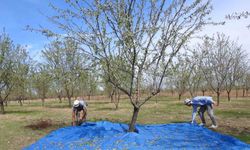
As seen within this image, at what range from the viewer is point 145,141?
10.5 meters

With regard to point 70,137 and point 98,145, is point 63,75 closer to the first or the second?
point 70,137

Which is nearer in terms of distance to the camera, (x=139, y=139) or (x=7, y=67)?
(x=139, y=139)

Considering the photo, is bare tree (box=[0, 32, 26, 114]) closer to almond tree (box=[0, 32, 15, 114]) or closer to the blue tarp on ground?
almond tree (box=[0, 32, 15, 114])

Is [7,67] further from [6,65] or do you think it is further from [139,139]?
[139,139]

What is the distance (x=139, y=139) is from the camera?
10711mm

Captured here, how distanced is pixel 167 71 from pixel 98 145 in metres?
4.22

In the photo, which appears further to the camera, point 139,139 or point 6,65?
point 6,65

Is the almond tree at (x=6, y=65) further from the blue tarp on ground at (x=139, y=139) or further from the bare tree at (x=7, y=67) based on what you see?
the blue tarp on ground at (x=139, y=139)

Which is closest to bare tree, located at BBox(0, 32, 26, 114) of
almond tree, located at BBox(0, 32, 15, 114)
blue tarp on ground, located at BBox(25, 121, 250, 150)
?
almond tree, located at BBox(0, 32, 15, 114)

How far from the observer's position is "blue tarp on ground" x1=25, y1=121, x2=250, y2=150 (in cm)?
978

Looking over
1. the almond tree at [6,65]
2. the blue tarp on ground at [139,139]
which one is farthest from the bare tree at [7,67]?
the blue tarp on ground at [139,139]

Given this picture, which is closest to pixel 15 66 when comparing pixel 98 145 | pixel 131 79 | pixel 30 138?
pixel 30 138

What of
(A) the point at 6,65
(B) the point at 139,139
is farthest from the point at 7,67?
(B) the point at 139,139

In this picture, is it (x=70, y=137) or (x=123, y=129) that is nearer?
(x=70, y=137)
